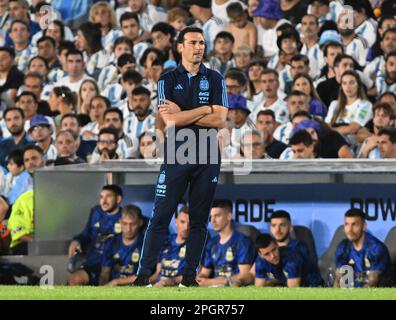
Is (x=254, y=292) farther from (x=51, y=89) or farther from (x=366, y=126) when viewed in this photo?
(x=51, y=89)

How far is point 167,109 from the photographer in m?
9.16

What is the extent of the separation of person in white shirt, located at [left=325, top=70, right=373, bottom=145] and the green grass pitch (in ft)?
16.1

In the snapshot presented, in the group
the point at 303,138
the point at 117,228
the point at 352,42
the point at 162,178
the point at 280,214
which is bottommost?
the point at 117,228

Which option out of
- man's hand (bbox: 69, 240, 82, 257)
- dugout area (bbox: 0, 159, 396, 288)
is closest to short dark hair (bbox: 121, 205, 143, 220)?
dugout area (bbox: 0, 159, 396, 288)

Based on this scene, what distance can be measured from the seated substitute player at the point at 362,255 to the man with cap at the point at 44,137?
504cm

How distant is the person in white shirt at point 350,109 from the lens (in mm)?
14258

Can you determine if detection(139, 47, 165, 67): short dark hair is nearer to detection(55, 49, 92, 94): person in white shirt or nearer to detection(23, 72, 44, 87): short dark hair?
detection(55, 49, 92, 94): person in white shirt

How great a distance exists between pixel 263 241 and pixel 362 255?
926 mm

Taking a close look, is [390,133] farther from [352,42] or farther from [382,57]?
[352,42]

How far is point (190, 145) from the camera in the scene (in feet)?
29.9

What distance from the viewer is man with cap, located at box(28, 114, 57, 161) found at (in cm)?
1506

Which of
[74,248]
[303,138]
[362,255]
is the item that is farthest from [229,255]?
[303,138]

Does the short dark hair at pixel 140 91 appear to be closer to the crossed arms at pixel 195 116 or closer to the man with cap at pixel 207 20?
the man with cap at pixel 207 20

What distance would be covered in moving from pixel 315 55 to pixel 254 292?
Answer: 6848 mm
